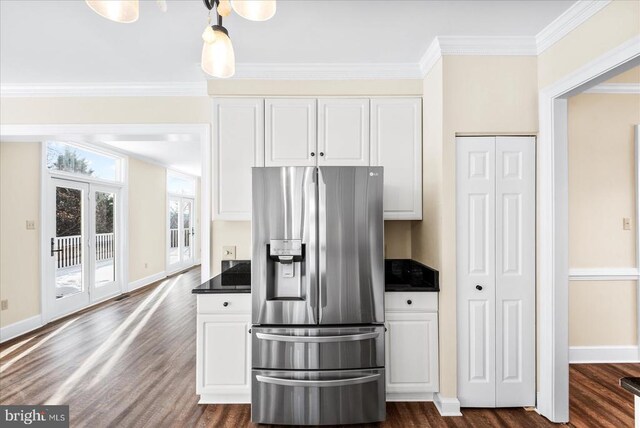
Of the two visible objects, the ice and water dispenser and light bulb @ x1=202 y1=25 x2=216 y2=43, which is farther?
the ice and water dispenser

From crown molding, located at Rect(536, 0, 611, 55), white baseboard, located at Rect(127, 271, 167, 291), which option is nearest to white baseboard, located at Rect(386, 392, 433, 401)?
crown molding, located at Rect(536, 0, 611, 55)

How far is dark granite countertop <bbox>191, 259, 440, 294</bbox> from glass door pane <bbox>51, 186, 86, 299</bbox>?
9.94 ft

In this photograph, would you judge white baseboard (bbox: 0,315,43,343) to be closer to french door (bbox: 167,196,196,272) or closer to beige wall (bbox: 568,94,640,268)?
french door (bbox: 167,196,196,272)

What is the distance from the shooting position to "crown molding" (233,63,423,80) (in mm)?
2615

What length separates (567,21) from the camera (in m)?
1.99

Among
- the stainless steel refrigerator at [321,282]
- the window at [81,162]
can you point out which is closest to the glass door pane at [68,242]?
the window at [81,162]

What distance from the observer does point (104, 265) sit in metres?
5.31

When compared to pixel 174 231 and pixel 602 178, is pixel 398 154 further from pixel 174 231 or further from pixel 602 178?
pixel 174 231

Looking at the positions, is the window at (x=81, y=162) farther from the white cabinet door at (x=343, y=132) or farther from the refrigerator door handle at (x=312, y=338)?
the refrigerator door handle at (x=312, y=338)

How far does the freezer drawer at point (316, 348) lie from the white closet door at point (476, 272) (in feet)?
2.17

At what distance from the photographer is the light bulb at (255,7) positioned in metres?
0.90

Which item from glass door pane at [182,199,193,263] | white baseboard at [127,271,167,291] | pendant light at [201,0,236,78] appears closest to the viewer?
pendant light at [201,0,236,78]

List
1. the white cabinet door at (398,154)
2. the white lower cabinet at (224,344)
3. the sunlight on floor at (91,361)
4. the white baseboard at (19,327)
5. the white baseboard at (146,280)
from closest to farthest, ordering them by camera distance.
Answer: the white lower cabinet at (224,344) < the sunlight on floor at (91,361) < the white cabinet door at (398,154) < the white baseboard at (19,327) < the white baseboard at (146,280)

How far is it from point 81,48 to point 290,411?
9.61ft
